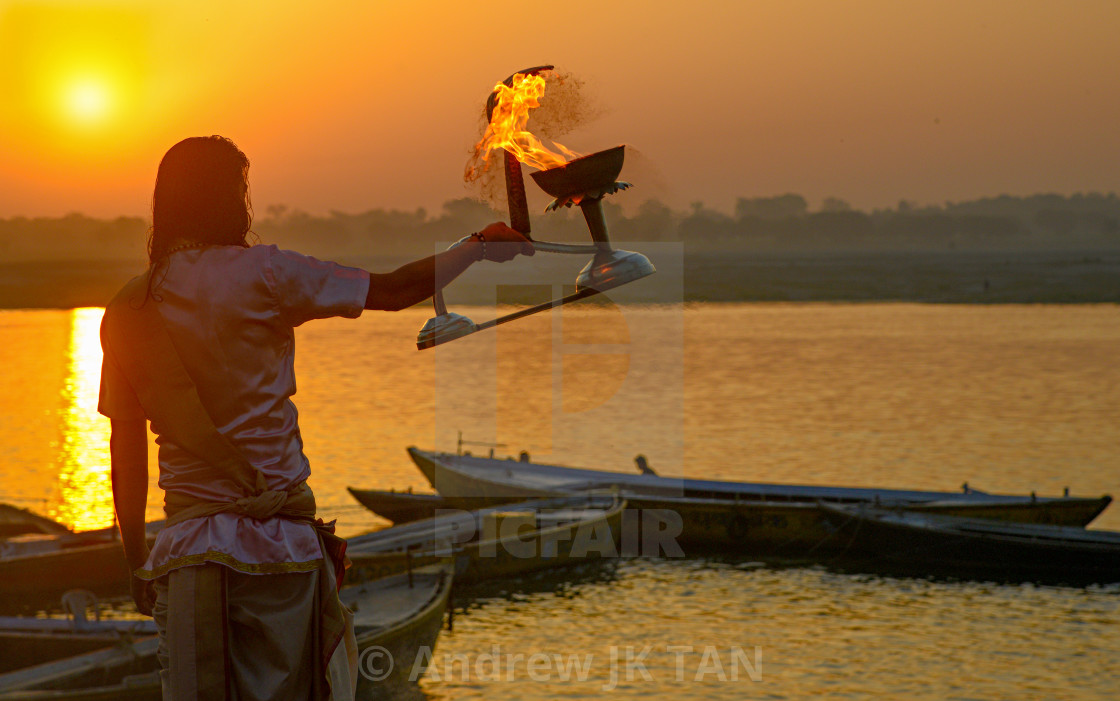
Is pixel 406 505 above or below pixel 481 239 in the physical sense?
below

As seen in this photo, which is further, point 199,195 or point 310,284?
point 199,195

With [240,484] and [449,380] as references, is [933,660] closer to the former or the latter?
[240,484]

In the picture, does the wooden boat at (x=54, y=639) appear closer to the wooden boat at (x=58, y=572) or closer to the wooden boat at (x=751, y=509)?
the wooden boat at (x=58, y=572)

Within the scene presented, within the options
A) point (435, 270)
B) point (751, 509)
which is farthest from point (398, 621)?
point (751, 509)

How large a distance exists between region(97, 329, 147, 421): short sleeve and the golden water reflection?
15611 millimetres

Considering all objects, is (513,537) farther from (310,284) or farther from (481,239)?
(310,284)

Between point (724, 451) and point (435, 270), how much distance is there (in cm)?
4190

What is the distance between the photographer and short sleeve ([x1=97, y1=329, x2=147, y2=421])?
369 centimetres

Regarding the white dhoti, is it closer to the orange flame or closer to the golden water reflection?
the orange flame

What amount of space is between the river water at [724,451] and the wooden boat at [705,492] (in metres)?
2.61

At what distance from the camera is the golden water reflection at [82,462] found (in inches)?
1414

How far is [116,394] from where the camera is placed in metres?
3.71

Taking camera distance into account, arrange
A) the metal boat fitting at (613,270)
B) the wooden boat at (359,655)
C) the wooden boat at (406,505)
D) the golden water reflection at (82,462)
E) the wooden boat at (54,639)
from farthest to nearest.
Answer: the golden water reflection at (82,462), the wooden boat at (406,505), the wooden boat at (54,639), the wooden boat at (359,655), the metal boat fitting at (613,270)

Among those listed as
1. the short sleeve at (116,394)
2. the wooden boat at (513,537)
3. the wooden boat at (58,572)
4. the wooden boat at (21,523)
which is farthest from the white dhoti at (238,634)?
the wooden boat at (21,523)
